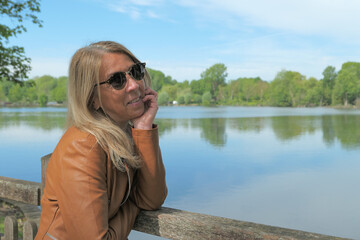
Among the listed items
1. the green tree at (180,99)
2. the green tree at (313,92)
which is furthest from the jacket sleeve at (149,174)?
the green tree at (180,99)

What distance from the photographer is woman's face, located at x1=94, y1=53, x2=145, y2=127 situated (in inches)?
62.3

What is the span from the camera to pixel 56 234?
146 cm

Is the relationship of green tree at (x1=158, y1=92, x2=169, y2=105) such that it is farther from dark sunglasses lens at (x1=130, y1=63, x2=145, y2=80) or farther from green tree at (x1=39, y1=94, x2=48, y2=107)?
dark sunglasses lens at (x1=130, y1=63, x2=145, y2=80)

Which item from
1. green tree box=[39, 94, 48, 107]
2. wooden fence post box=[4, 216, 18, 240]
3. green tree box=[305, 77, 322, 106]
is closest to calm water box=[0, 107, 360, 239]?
wooden fence post box=[4, 216, 18, 240]

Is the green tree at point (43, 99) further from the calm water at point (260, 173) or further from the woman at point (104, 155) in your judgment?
the woman at point (104, 155)

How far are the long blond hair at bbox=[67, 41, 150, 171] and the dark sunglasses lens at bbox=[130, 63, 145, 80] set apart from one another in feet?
0.33

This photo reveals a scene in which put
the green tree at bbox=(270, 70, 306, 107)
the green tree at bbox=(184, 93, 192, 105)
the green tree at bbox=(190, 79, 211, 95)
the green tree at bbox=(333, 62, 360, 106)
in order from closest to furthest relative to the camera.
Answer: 1. the green tree at bbox=(333, 62, 360, 106)
2. the green tree at bbox=(270, 70, 306, 107)
3. the green tree at bbox=(184, 93, 192, 105)
4. the green tree at bbox=(190, 79, 211, 95)

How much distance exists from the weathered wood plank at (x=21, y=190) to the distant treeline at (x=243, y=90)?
71.8 m

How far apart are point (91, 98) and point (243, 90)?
10425 centimetres

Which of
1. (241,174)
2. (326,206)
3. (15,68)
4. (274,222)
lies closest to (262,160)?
(241,174)

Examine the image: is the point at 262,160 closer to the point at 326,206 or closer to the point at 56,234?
the point at 326,206

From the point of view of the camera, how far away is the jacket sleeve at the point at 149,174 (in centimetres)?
160

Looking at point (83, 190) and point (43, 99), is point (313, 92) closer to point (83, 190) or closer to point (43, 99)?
point (43, 99)

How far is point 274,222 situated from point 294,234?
39.6 ft
